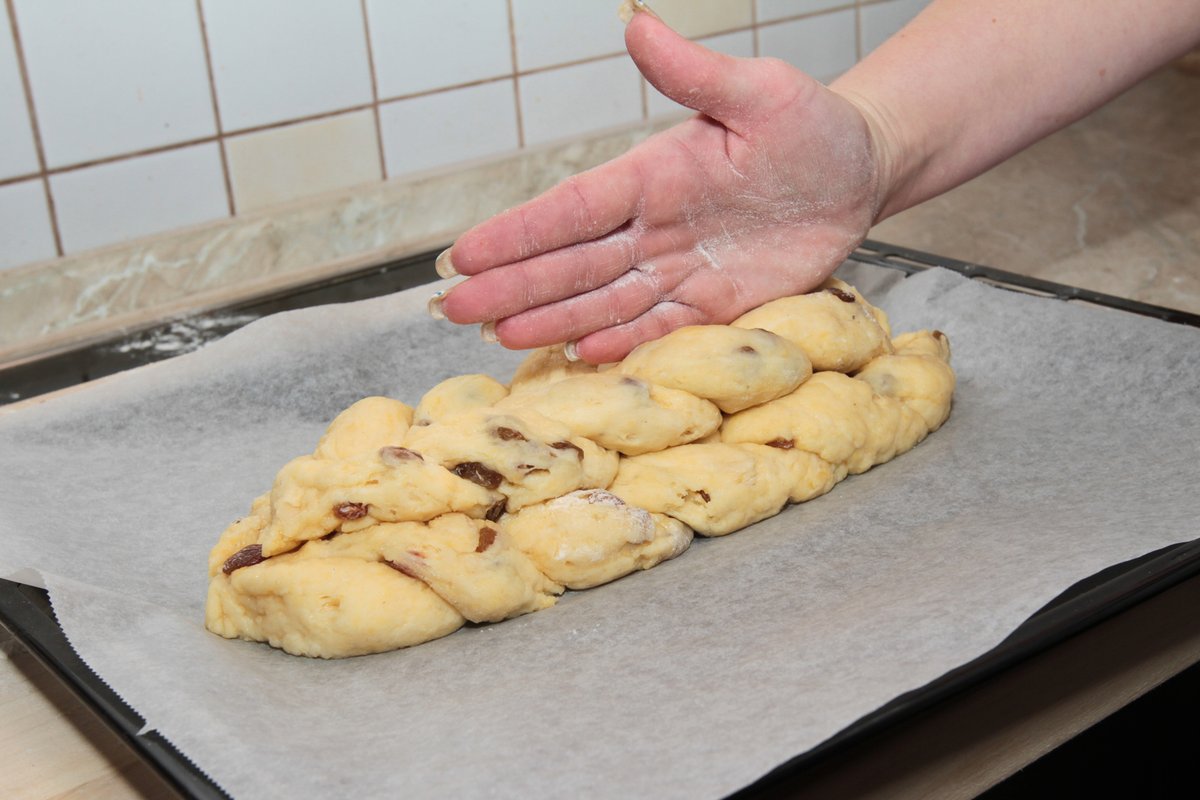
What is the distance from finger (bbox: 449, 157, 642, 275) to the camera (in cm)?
111

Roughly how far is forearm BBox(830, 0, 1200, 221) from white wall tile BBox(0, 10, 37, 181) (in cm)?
102

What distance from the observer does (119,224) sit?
5.62 feet

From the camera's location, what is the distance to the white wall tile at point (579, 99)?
2.09 meters

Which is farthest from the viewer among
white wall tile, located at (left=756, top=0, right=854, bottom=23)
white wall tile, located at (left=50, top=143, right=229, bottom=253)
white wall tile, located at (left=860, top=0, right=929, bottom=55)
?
white wall tile, located at (left=860, top=0, right=929, bottom=55)

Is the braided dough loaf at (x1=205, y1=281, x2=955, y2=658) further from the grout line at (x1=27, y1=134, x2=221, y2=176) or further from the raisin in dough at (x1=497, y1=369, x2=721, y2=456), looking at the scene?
the grout line at (x1=27, y1=134, x2=221, y2=176)

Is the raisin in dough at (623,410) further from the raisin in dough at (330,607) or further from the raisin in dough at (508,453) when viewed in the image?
the raisin in dough at (330,607)

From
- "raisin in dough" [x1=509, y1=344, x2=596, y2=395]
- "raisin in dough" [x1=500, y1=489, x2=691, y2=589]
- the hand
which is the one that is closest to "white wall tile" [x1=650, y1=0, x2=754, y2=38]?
the hand

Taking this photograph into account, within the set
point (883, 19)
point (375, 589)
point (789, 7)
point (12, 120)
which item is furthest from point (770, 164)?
point (883, 19)

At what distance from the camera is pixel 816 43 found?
2400 mm

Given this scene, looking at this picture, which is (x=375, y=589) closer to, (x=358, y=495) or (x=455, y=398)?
(x=358, y=495)

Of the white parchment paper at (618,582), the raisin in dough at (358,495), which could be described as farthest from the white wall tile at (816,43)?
the raisin in dough at (358,495)

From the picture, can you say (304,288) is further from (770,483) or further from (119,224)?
(770,483)

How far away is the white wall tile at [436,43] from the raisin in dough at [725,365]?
938mm

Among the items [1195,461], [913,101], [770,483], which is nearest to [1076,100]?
[913,101]
